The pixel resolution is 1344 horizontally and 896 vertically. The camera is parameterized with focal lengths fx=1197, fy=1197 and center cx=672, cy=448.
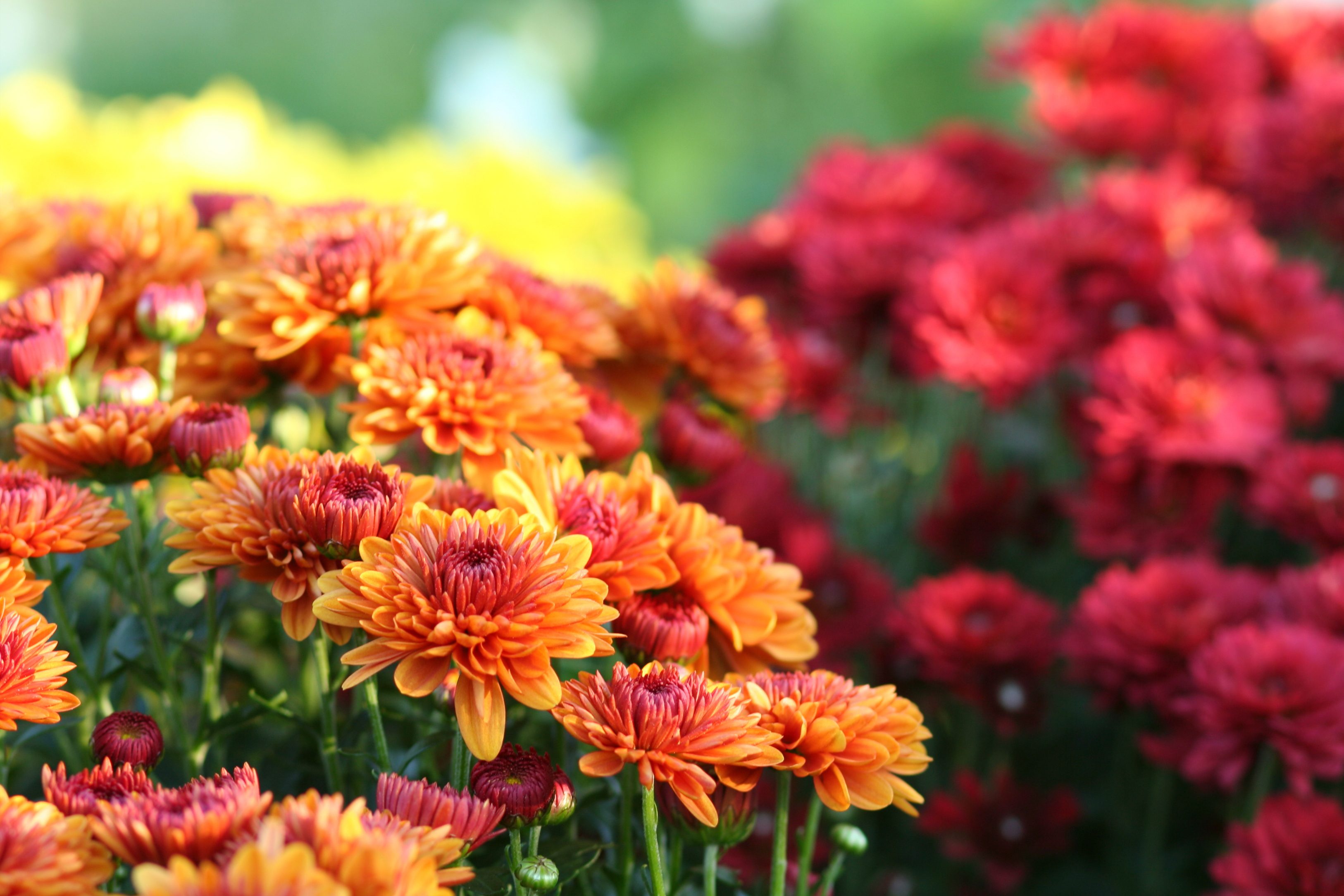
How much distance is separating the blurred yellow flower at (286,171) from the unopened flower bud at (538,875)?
1.67 m

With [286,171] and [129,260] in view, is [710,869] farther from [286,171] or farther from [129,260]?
[286,171]

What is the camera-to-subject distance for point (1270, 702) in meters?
1.12

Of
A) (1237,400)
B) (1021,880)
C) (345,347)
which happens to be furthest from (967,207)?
(345,347)

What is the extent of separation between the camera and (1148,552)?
4.94 ft

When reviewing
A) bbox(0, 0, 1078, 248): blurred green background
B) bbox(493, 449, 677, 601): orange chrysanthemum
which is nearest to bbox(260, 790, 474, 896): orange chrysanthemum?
bbox(493, 449, 677, 601): orange chrysanthemum

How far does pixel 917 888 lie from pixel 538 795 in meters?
0.89

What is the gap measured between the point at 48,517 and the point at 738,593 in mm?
465

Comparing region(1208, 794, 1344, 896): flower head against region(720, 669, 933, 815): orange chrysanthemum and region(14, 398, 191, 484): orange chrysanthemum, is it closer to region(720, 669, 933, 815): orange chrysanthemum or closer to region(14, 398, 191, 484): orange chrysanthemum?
region(720, 669, 933, 815): orange chrysanthemum

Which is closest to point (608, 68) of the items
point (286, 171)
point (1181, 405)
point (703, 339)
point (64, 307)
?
point (286, 171)

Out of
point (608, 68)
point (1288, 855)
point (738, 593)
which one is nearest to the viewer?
point (738, 593)

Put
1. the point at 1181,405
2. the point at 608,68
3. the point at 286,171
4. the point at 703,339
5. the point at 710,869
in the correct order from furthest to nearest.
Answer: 1. the point at 608,68
2. the point at 286,171
3. the point at 1181,405
4. the point at 703,339
5. the point at 710,869

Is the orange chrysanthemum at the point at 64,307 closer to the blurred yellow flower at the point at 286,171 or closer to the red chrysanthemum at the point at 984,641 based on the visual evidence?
the red chrysanthemum at the point at 984,641

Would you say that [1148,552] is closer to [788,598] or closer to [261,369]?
[788,598]

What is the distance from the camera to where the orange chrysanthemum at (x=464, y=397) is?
0.89m
